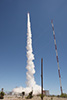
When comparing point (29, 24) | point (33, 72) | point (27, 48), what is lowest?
point (33, 72)

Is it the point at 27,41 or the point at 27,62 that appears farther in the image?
the point at 27,62

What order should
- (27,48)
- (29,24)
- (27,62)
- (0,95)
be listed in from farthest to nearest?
(27,62)
(27,48)
(29,24)
(0,95)

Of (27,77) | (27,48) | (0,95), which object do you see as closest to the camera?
(0,95)

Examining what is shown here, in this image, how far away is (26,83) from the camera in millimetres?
95500

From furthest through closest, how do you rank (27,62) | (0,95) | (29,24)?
(27,62) → (29,24) → (0,95)

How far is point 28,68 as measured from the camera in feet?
283

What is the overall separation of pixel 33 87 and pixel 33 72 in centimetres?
1707

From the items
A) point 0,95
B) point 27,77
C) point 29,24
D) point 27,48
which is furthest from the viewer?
point 27,77

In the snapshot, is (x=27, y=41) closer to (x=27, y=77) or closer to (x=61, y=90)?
(x=27, y=77)

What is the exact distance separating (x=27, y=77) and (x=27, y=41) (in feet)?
106

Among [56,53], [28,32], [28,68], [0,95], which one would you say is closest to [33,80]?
[28,68]

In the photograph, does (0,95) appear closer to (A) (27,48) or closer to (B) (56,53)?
(A) (27,48)

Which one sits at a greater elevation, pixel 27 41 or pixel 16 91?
pixel 27 41

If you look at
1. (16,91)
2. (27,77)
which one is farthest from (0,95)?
(16,91)
